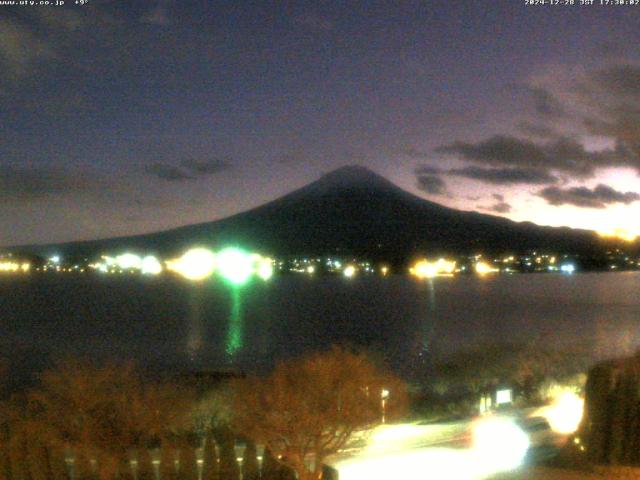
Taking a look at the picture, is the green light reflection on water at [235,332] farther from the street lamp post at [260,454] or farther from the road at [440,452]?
the street lamp post at [260,454]

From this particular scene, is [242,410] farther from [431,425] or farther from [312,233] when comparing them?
[312,233]

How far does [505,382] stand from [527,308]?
4569 cm

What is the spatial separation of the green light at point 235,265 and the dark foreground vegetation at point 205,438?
339 ft

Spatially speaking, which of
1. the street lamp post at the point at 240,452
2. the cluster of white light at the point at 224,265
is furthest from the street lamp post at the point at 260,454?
the cluster of white light at the point at 224,265

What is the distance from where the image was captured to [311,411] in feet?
24.9

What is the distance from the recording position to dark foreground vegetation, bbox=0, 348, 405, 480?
7496 mm

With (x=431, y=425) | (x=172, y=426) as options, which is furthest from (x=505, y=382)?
(x=172, y=426)

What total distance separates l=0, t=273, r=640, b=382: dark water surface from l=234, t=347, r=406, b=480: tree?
20304 millimetres

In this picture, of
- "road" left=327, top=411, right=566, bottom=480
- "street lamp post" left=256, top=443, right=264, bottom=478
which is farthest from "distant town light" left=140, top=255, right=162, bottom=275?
"street lamp post" left=256, top=443, right=264, bottom=478

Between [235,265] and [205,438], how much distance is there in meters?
108

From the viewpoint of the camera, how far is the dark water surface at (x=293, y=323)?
34.3 m

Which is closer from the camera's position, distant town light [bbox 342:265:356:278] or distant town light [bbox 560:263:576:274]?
distant town light [bbox 560:263:576:274]

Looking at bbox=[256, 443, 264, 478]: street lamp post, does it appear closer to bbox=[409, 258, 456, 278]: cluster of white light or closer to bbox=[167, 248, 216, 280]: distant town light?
Result: bbox=[409, 258, 456, 278]: cluster of white light

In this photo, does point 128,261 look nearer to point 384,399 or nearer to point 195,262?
point 195,262
